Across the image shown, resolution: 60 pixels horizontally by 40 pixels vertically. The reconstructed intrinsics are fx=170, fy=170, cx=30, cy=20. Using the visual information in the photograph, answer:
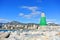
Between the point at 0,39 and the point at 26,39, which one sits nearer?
the point at 26,39

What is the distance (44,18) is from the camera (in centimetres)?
2200

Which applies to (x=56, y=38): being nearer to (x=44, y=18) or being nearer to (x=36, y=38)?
(x=36, y=38)

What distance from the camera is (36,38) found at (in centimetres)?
650

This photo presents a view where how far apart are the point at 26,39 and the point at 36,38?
17.9 inches

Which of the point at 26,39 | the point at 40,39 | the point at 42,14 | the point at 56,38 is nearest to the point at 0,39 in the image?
the point at 26,39

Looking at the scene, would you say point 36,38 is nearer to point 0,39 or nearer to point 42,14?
point 0,39

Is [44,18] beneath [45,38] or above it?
above

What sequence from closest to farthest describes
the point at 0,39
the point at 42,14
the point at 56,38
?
1. the point at 56,38
2. the point at 0,39
3. the point at 42,14

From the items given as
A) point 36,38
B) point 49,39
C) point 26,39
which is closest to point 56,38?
point 49,39

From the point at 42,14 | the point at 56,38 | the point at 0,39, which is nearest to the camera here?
the point at 56,38

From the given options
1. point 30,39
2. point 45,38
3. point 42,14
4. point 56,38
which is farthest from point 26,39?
point 42,14

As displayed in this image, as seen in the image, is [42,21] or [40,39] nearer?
[40,39]

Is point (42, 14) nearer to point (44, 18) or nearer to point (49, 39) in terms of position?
point (44, 18)

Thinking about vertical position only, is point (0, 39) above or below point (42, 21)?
below
